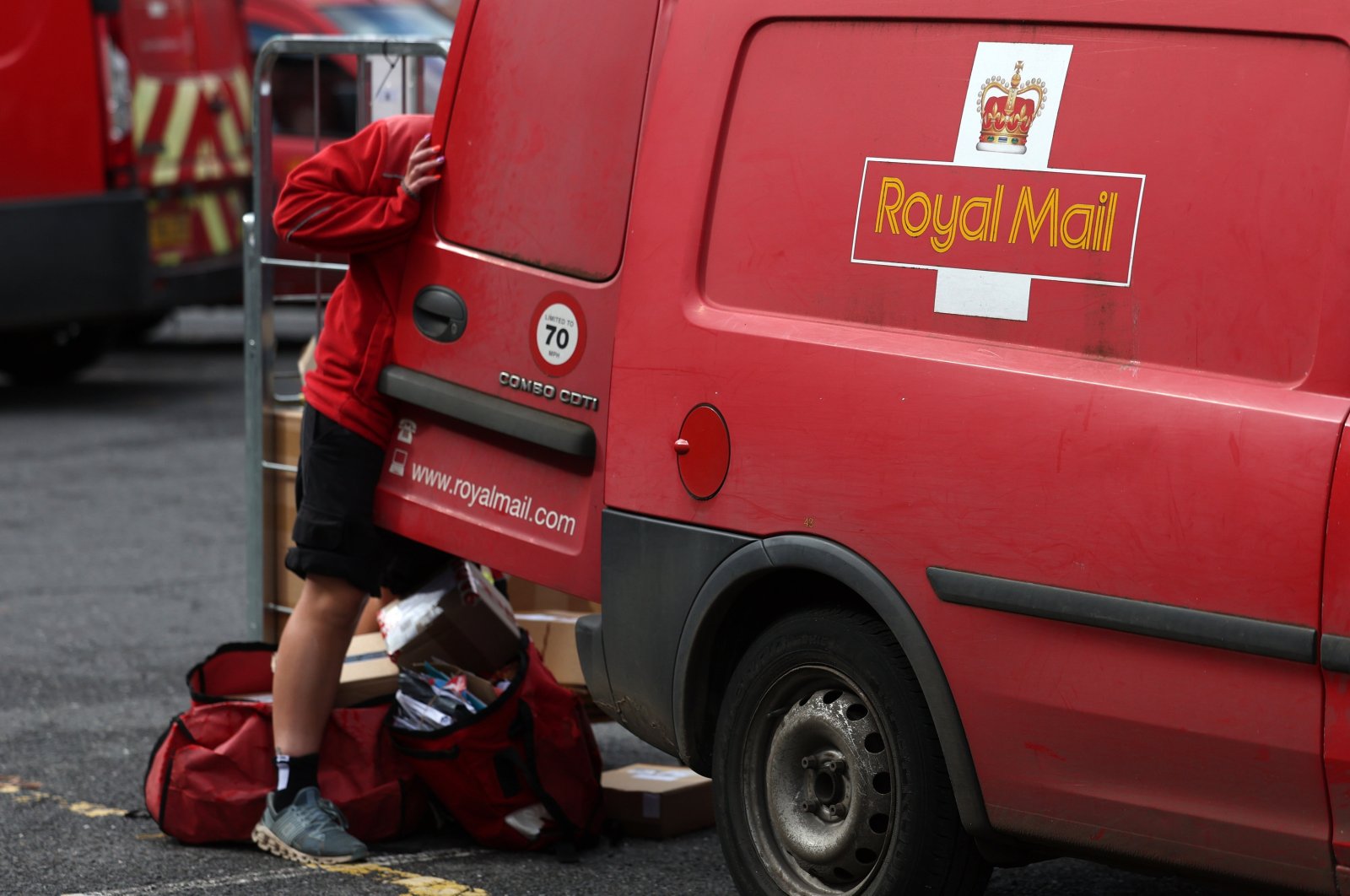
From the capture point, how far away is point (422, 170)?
417 centimetres

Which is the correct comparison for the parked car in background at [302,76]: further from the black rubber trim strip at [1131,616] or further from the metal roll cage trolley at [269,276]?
the black rubber trim strip at [1131,616]

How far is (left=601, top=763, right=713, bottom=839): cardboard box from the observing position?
449 centimetres

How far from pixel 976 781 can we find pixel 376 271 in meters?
1.80

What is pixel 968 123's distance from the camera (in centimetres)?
327

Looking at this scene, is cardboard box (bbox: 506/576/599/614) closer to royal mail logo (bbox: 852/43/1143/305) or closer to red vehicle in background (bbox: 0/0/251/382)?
royal mail logo (bbox: 852/43/1143/305)

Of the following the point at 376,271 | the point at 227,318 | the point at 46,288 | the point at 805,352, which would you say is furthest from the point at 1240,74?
the point at 227,318

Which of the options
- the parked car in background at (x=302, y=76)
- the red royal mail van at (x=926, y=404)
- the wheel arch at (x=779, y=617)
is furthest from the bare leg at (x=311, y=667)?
the parked car in background at (x=302, y=76)

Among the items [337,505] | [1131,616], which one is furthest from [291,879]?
[1131,616]

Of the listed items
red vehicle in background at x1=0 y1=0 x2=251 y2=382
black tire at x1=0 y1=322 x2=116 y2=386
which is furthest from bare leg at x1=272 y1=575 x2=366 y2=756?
black tire at x1=0 y1=322 x2=116 y2=386

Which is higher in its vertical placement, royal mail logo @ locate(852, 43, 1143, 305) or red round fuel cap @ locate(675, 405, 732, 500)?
royal mail logo @ locate(852, 43, 1143, 305)

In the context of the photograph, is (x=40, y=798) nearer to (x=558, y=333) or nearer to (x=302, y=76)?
(x=558, y=333)

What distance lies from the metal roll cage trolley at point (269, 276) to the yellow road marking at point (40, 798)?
0.80 meters

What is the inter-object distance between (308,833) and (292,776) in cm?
14

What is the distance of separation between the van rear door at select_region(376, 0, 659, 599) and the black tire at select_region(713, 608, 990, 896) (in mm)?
478
